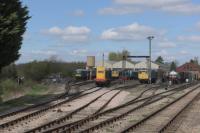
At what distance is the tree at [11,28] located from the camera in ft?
94.0

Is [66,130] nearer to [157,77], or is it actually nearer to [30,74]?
[30,74]

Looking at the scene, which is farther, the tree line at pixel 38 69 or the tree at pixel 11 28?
the tree line at pixel 38 69

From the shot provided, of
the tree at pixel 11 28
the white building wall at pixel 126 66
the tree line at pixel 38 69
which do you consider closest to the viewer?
the tree at pixel 11 28

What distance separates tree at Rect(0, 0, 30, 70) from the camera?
28.7 m

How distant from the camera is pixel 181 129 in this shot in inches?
787

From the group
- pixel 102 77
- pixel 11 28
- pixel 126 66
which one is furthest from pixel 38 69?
pixel 126 66

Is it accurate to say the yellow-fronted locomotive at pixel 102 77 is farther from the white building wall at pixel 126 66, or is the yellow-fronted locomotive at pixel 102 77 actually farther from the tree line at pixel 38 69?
the white building wall at pixel 126 66

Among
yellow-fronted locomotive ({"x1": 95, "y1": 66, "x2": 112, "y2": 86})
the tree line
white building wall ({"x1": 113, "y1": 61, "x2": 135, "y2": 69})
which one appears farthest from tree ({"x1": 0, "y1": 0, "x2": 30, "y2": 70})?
white building wall ({"x1": 113, "y1": 61, "x2": 135, "y2": 69})

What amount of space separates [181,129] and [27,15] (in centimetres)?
1472

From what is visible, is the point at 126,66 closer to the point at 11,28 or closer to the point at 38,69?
the point at 38,69

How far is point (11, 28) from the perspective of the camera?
2908cm

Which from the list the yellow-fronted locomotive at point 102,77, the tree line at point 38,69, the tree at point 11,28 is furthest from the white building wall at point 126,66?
the tree at point 11,28

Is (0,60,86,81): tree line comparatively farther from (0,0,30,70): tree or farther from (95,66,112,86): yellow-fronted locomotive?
(0,0,30,70): tree

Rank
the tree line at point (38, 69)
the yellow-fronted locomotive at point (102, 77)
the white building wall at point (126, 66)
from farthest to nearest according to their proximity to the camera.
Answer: the white building wall at point (126, 66) → the tree line at point (38, 69) → the yellow-fronted locomotive at point (102, 77)
